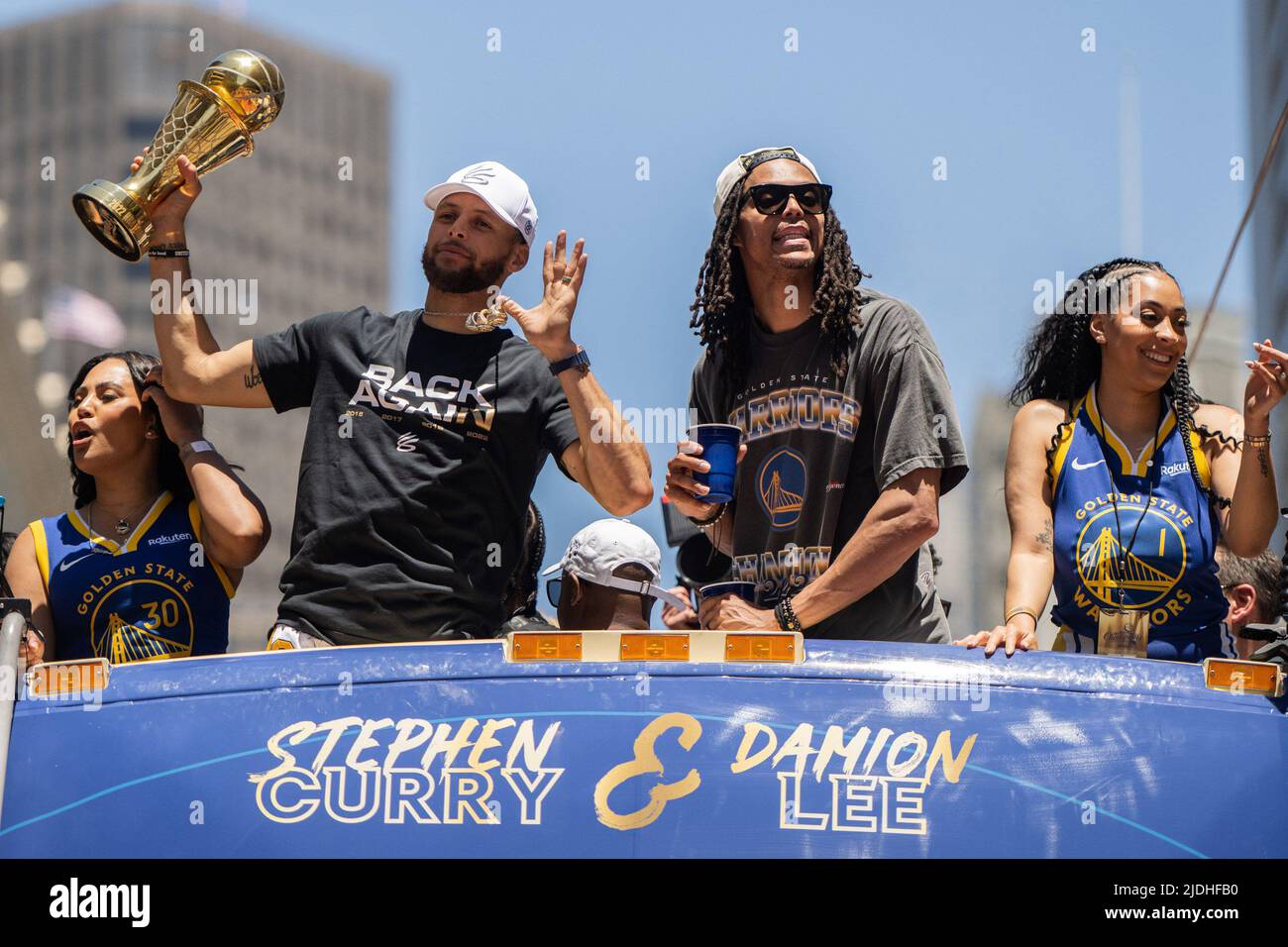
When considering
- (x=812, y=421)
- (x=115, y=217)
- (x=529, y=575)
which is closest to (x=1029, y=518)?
(x=812, y=421)

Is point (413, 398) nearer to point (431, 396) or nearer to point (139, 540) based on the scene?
point (431, 396)

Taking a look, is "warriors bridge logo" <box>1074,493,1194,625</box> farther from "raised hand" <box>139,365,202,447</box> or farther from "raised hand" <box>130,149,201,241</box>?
"raised hand" <box>130,149,201,241</box>

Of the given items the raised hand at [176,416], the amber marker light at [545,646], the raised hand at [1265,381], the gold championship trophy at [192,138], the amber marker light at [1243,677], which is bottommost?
the amber marker light at [1243,677]

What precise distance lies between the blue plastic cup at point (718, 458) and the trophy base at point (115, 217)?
5.73 feet

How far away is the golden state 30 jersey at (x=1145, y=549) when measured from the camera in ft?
15.7

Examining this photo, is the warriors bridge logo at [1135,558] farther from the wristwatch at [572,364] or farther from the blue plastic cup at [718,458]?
the wristwatch at [572,364]

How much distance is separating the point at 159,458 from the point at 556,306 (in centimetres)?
151

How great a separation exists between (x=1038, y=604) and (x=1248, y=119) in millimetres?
73268

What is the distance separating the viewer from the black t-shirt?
16.0 feet

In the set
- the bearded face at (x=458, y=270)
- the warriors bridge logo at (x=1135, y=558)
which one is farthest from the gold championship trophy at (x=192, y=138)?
the warriors bridge logo at (x=1135, y=558)

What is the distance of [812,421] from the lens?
16.5ft
